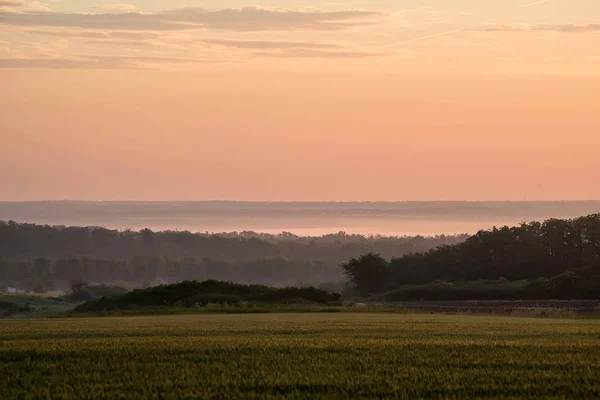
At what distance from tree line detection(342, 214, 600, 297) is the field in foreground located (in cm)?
5751

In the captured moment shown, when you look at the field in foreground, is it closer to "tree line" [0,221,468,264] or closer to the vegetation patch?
the vegetation patch

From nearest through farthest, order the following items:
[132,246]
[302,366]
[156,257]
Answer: [302,366]
[156,257]
[132,246]

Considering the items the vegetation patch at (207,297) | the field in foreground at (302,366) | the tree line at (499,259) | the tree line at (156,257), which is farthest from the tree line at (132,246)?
the field in foreground at (302,366)

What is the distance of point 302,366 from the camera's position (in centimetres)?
1570

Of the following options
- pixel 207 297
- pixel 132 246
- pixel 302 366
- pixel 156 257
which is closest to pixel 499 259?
pixel 207 297

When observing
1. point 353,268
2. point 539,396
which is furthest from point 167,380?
point 353,268

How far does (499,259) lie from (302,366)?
67011 mm

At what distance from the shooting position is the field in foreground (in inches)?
538

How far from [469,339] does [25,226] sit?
609ft

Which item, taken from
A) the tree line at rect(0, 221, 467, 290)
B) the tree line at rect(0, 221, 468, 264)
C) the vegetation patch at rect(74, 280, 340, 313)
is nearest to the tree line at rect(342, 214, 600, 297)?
the vegetation patch at rect(74, 280, 340, 313)

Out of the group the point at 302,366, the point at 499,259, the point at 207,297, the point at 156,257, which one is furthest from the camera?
the point at 156,257

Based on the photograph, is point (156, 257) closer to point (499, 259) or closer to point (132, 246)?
point (132, 246)

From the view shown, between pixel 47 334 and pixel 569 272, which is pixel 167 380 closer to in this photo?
pixel 47 334

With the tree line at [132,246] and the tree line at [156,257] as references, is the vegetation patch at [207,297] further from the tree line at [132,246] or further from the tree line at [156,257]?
the tree line at [132,246]
